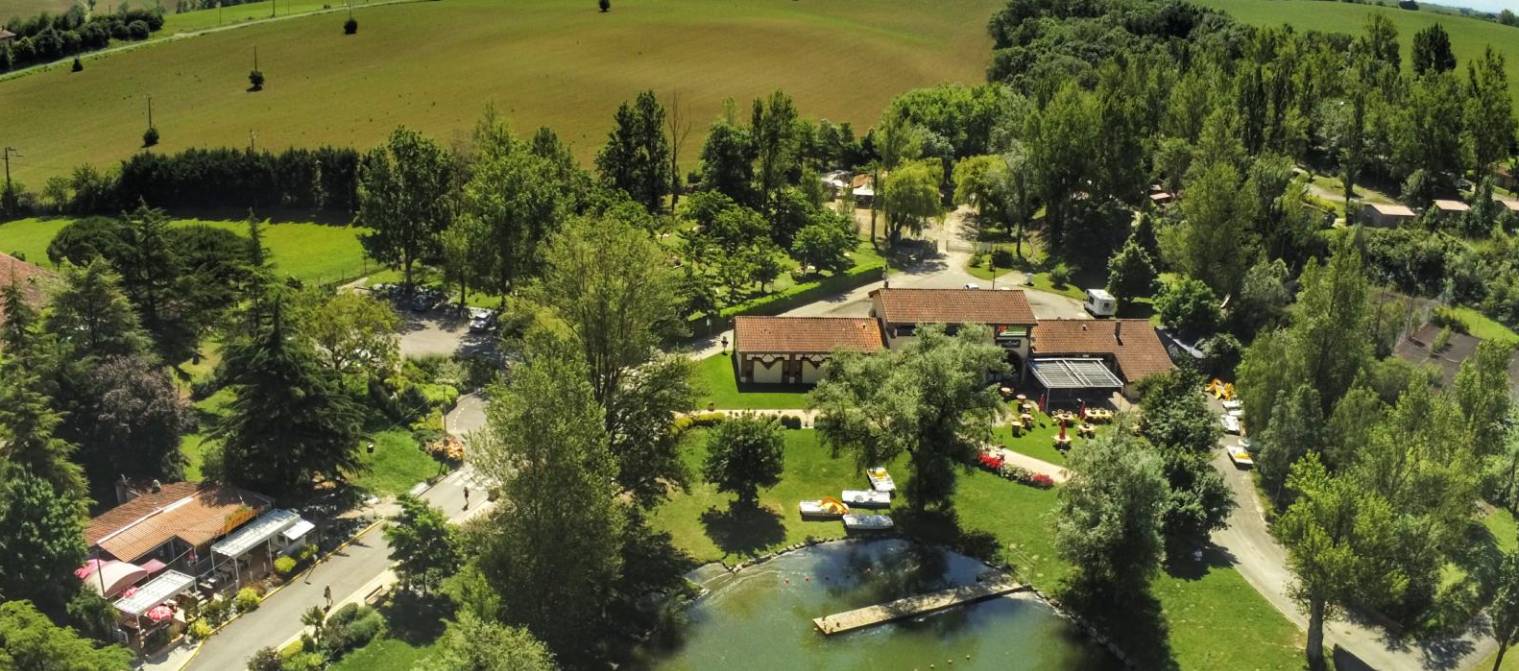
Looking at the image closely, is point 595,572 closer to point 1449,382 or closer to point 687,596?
point 687,596

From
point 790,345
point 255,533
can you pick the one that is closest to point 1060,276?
point 790,345

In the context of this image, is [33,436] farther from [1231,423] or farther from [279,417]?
[1231,423]

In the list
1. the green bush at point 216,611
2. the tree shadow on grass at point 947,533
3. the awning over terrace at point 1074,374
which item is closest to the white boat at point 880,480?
the tree shadow on grass at point 947,533

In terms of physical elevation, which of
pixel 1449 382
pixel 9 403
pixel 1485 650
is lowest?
pixel 1485 650

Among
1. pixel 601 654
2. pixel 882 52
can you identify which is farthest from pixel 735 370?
pixel 882 52

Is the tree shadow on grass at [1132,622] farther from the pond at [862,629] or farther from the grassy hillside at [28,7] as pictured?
the grassy hillside at [28,7]

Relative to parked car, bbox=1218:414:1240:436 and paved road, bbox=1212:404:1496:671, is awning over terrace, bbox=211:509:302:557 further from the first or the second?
parked car, bbox=1218:414:1240:436
